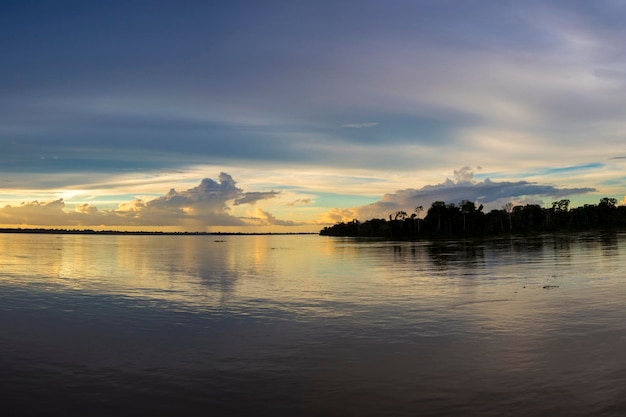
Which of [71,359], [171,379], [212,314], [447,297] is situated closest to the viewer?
[171,379]

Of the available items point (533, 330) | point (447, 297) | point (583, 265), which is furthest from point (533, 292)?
point (583, 265)

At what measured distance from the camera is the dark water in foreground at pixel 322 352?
14258 mm

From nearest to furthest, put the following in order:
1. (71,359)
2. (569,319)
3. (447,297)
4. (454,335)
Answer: (71,359)
(454,335)
(569,319)
(447,297)

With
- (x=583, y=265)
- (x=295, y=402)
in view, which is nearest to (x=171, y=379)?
(x=295, y=402)

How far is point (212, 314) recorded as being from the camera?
29.5 meters

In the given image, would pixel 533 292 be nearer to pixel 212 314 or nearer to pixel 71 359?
pixel 212 314

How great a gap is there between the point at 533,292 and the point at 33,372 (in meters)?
32.4

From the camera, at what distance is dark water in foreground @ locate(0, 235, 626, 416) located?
561 inches

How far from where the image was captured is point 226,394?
15062 millimetres

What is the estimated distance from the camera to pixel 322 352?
782 inches

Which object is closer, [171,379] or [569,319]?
[171,379]

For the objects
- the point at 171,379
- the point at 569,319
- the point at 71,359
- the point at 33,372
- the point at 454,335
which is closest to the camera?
the point at 171,379

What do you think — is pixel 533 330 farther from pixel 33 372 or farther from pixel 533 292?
pixel 33 372

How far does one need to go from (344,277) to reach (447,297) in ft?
60.7
